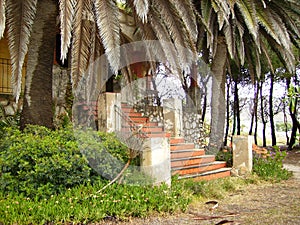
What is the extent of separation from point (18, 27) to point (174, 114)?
511cm

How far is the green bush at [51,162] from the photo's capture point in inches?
182

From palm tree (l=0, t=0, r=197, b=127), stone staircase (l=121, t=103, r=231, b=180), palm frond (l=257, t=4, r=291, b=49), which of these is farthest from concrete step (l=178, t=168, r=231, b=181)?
palm frond (l=257, t=4, r=291, b=49)

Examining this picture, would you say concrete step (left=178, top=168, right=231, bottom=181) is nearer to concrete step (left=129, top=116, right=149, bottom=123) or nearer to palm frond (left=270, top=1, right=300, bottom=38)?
concrete step (left=129, top=116, right=149, bottom=123)

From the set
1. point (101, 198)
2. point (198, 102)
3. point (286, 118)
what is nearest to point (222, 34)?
point (198, 102)

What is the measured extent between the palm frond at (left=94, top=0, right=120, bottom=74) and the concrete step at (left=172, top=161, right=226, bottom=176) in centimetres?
261

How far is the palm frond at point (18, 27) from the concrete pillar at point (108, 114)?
7.79 feet

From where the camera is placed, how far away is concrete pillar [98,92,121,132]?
6996 mm

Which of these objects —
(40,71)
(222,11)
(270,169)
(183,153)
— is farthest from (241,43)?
(40,71)

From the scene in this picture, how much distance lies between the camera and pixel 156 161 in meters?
5.40

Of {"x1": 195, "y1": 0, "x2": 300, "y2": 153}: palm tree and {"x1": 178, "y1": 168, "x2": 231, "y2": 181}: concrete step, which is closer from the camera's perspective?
{"x1": 178, "y1": 168, "x2": 231, "y2": 181}: concrete step

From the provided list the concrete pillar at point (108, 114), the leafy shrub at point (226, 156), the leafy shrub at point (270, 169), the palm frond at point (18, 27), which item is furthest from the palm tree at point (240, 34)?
the palm frond at point (18, 27)

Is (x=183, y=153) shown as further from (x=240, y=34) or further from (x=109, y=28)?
(x=240, y=34)

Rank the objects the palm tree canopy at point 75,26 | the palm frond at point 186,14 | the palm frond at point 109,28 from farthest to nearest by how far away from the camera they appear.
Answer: the palm frond at point 186,14 < the palm frond at point 109,28 < the palm tree canopy at point 75,26

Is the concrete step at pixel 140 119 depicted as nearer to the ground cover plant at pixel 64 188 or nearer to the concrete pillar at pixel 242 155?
the concrete pillar at pixel 242 155
